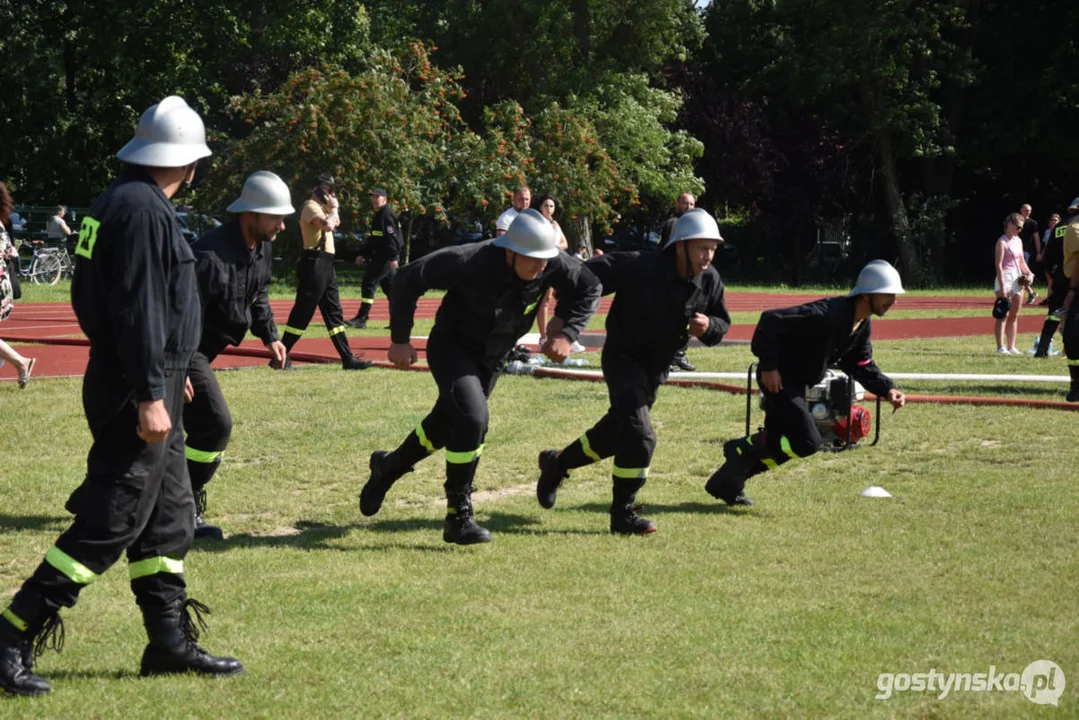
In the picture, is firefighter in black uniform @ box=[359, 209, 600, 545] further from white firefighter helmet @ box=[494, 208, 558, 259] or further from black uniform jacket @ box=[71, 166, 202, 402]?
black uniform jacket @ box=[71, 166, 202, 402]

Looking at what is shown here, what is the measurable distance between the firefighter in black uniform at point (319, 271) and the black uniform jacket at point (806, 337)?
265 inches

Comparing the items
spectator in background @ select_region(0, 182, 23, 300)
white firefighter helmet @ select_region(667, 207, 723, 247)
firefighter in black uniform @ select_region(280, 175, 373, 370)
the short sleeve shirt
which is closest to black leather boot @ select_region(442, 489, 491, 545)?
white firefighter helmet @ select_region(667, 207, 723, 247)

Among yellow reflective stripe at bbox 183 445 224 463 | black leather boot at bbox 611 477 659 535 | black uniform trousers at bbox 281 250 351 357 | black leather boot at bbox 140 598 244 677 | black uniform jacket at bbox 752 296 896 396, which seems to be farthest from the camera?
black uniform trousers at bbox 281 250 351 357

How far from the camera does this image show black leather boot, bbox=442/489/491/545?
7.28 m

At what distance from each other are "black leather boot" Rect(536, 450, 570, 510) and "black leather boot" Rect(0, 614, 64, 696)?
3798 mm

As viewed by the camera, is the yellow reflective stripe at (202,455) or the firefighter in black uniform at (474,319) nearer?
the firefighter in black uniform at (474,319)

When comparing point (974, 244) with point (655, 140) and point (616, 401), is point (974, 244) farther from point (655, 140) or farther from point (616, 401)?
point (616, 401)

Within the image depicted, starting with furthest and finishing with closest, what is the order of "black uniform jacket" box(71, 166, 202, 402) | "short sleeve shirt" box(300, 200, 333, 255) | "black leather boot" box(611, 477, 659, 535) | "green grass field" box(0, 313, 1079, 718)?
1. "short sleeve shirt" box(300, 200, 333, 255)
2. "black leather boot" box(611, 477, 659, 535)
3. "green grass field" box(0, 313, 1079, 718)
4. "black uniform jacket" box(71, 166, 202, 402)

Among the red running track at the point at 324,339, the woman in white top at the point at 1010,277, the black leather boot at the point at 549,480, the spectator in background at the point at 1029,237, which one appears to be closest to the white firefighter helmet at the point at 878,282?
the black leather boot at the point at 549,480

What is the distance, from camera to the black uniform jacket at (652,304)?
786 cm

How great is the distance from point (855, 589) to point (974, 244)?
38620 millimetres

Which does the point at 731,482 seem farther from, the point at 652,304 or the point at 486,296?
the point at 486,296

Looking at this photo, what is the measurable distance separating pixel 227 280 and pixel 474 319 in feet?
4.42

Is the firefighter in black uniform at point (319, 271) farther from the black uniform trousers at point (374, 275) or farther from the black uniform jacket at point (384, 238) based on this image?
the black uniform jacket at point (384, 238)
